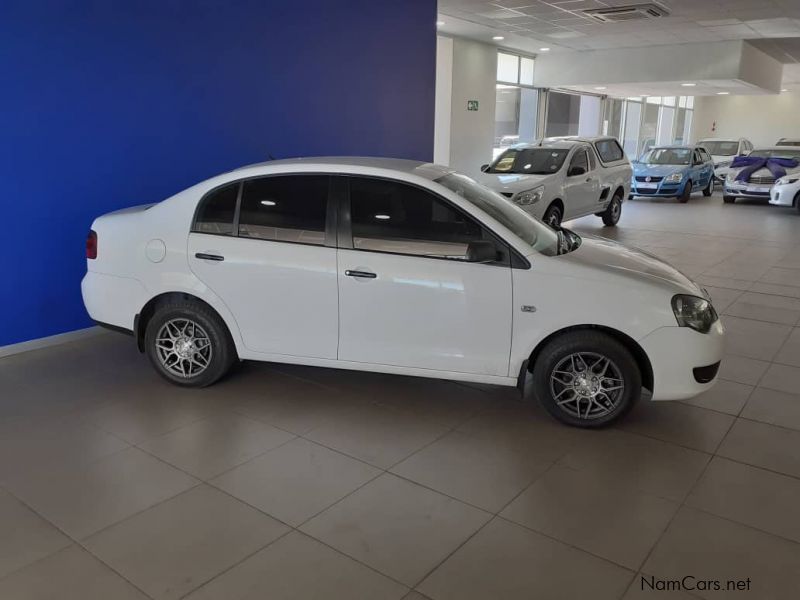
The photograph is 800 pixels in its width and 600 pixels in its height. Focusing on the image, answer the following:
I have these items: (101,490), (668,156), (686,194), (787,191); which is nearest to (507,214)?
(101,490)

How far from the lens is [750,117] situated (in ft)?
104

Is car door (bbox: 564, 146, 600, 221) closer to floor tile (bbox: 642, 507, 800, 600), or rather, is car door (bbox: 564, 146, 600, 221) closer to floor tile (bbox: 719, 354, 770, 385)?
floor tile (bbox: 719, 354, 770, 385)

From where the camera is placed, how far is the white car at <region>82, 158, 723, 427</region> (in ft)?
12.7

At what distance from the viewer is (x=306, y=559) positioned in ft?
9.26

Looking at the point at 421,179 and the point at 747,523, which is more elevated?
the point at 421,179

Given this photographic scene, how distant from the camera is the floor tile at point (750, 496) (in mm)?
3125

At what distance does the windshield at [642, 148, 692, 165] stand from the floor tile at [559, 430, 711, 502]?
1515cm

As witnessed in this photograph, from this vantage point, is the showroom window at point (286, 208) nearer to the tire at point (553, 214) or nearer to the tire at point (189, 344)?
the tire at point (189, 344)

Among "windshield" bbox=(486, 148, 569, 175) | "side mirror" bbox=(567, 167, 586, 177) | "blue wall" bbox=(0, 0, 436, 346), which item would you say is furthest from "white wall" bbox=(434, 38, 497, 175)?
"blue wall" bbox=(0, 0, 436, 346)

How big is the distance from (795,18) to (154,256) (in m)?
A: 13.5

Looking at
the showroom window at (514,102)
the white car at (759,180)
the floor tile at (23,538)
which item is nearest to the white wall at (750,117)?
the white car at (759,180)

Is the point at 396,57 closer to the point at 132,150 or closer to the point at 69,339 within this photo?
the point at 132,150

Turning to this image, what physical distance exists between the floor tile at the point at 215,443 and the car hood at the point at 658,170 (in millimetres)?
15432

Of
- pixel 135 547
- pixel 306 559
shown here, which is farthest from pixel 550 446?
pixel 135 547
